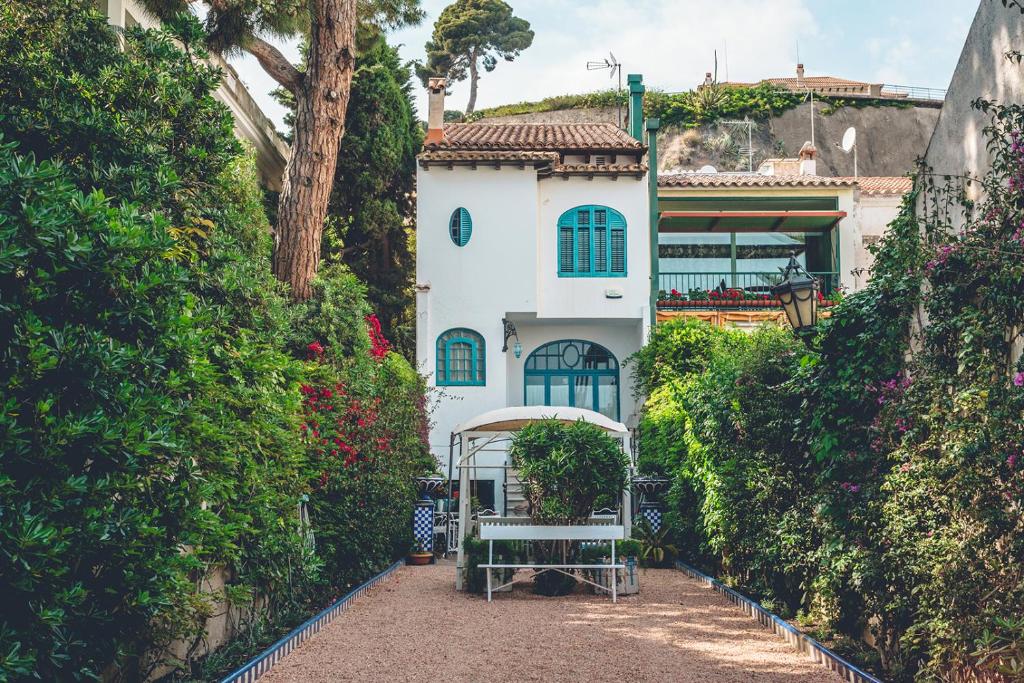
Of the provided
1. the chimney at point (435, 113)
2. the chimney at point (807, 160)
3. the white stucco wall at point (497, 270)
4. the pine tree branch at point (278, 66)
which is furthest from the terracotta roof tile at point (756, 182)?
the pine tree branch at point (278, 66)

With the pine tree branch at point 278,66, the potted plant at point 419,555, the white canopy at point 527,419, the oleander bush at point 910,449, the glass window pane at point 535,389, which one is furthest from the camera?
the glass window pane at point 535,389

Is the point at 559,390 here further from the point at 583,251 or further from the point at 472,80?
the point at 472,80

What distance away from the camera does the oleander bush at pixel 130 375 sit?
440 centimetres

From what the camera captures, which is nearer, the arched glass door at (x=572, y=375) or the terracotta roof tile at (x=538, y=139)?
the terracotta roof tile at (x=538, y=139)

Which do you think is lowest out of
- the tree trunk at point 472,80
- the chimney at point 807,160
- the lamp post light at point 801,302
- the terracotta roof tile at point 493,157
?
the lamp post light at point 801,302

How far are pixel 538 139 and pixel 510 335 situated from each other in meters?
5.23

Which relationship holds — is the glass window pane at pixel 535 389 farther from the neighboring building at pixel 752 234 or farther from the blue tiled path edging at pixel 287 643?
the blue tiled path edging at pixel 287 643

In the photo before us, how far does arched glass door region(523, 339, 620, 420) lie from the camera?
2408 centimetres

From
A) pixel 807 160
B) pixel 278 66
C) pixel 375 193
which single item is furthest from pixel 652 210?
pixel 278 66

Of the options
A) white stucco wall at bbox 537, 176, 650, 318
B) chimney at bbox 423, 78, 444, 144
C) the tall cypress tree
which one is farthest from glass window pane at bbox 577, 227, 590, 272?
the tall cypress tree

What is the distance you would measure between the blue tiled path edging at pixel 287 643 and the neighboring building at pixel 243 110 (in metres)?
5.59

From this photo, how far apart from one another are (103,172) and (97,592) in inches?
104

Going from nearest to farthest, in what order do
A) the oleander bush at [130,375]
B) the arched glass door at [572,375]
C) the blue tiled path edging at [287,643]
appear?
the oleander bush at [130,375], the blue tiled path edging at [287,643], the arched glass door at [572,375]

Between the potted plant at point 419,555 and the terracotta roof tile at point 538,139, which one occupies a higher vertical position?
the terracotta roof tile at point 538,139
